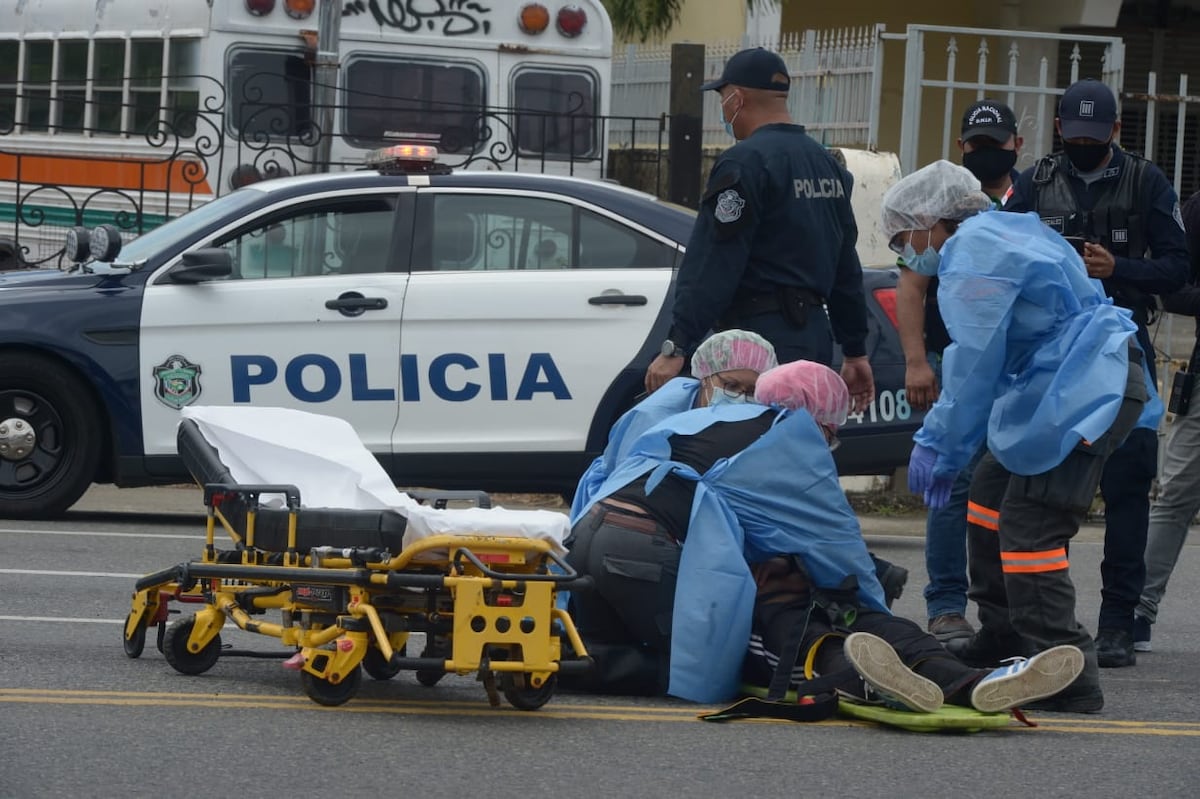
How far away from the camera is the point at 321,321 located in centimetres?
891

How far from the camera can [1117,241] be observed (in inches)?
261

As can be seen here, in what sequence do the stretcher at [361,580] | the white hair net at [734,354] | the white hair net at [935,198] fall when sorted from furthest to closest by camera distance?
the white hair net at [935,198] < the white hair net at [734,354] < the stretcher at [361,580]

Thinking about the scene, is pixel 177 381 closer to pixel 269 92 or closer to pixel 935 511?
pixel 935 511

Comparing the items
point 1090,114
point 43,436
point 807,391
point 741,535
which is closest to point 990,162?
point 1090,114

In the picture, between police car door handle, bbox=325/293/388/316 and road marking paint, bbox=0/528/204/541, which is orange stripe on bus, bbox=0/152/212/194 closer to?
road marking paint, bbox=0/528/204/541

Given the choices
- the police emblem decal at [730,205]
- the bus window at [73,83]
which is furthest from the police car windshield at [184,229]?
the bus window at [73,83]

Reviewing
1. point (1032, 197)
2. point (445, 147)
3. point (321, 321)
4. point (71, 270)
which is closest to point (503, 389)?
point (321, 321)

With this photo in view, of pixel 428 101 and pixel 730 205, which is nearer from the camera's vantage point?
pixel 730 205

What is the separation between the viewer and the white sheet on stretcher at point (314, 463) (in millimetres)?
5258

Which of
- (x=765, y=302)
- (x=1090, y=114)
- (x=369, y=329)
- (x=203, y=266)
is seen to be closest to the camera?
(x=1090, y=114)

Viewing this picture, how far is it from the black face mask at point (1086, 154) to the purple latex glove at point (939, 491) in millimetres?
1337

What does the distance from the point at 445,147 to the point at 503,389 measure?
16.6 ft

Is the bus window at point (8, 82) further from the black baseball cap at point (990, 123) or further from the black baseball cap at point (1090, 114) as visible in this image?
the black baseball cap at point (1090, 114)

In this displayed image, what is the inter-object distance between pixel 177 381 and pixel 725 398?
12.2 feet
